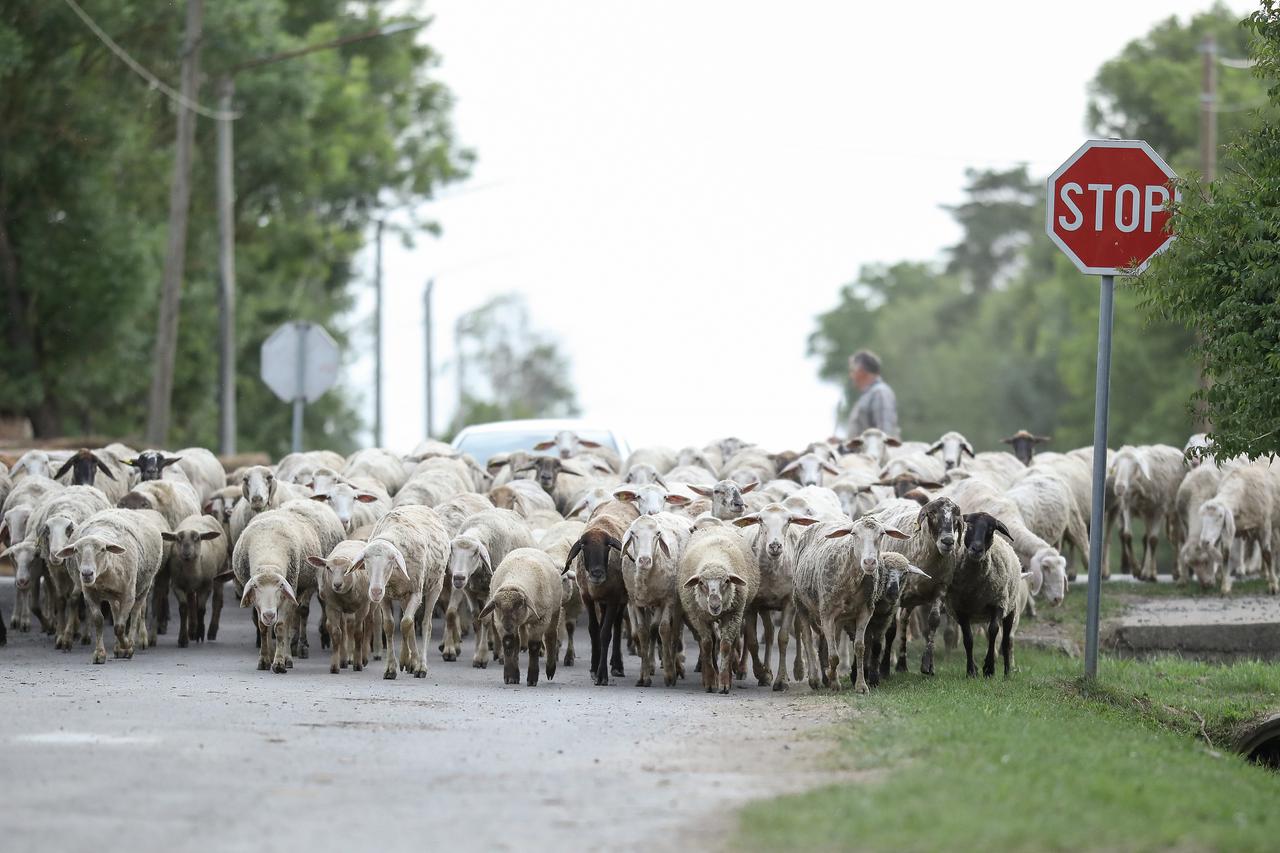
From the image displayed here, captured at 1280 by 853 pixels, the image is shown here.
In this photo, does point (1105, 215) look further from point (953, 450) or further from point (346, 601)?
point (953, 450)

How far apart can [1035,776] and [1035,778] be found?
7cm

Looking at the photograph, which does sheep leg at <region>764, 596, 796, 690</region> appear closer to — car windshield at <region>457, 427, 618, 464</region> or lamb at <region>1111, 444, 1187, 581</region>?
lamb at <region>1111, 444, 1187, 581</region>

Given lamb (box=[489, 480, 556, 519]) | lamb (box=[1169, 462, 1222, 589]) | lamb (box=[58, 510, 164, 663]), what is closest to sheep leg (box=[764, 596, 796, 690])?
lamb (box=[489, 480, 556, 519])

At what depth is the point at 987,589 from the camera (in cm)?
1602

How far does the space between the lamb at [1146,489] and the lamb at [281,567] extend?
10103 millimetres

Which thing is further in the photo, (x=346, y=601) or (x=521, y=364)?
(x=521, y=364)

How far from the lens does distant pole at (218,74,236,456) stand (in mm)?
31000

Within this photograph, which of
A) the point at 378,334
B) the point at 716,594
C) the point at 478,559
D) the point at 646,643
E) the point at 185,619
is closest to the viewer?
the point at 716,594

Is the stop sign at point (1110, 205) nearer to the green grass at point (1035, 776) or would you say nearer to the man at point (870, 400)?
the green grass at point (1035, 776)

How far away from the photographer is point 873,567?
47.8 ft

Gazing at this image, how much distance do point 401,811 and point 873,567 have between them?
662 centimetres

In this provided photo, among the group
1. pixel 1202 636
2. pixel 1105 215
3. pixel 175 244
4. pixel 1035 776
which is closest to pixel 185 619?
pixel 1105 215

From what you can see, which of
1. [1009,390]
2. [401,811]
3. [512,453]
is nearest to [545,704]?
[401,811]

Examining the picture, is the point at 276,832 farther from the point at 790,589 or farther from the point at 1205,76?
the point at 1205,76
